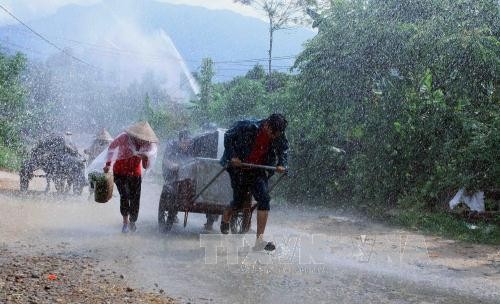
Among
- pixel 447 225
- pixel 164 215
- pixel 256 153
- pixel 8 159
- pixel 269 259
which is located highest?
pixel 256 153

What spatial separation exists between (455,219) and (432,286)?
225 inches

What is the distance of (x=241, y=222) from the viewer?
7.87 m

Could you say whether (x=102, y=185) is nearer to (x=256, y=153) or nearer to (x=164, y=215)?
(x=164, y=215)

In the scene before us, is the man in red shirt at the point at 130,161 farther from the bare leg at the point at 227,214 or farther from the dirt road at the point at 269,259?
the bare leg at the point at 227,214

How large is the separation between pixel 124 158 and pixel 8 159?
49.6ft

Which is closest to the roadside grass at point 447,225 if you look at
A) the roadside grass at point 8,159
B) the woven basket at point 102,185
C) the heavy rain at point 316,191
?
the heavy rain at point 316,191

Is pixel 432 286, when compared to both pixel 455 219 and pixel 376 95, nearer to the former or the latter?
pixel 455 219

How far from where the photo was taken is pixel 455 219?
418 inches

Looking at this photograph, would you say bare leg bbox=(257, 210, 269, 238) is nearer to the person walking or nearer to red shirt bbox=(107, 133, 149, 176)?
the person walking

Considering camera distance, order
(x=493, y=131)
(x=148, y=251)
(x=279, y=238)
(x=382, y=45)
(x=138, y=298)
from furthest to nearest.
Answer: (x=382, y=45)
(x=493, y=131)
(x=279, y=238)
(x=148, y=251)
(x=138, y=298)

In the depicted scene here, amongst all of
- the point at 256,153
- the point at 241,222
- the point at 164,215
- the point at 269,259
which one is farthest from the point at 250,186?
the point at 164,215

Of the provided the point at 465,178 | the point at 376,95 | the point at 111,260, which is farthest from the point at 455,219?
the point at 111,260

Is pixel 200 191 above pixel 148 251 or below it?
above

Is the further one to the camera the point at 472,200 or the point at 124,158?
the point at 472,200
